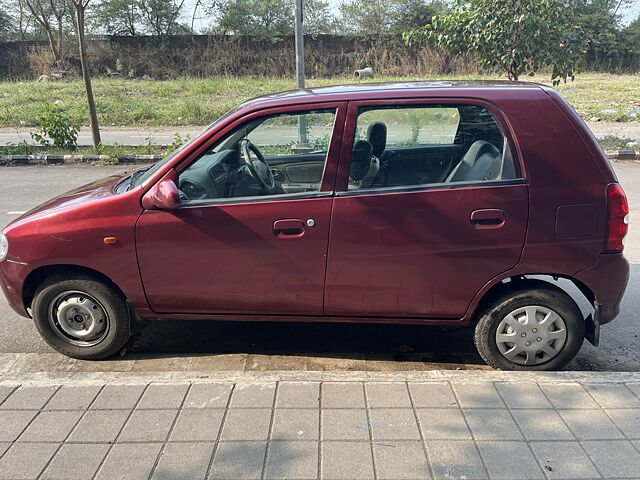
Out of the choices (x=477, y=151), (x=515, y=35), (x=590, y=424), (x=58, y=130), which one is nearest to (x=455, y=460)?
(x=590, y=424)

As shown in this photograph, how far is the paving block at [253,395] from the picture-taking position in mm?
2961

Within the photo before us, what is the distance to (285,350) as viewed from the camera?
13.2 feet

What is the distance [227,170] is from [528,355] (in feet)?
7.57

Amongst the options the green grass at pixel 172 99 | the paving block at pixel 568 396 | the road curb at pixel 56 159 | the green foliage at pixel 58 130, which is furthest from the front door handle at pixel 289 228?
the green grass at pixel 172 99

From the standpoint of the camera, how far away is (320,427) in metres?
2.78

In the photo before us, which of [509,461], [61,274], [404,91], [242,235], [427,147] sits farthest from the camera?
[427,147]

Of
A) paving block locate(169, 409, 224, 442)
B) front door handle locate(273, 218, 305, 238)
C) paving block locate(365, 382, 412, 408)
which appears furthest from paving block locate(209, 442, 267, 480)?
→ front door handle locate(273, 218, 305, 238)

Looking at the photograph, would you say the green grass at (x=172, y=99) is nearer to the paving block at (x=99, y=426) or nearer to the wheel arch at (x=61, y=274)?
the wheel arch at (x=61, y=274)

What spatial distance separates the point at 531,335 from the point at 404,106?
167 cm

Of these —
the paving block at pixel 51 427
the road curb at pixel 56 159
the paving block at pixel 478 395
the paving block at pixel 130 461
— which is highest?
the paving block at pixel 478 395

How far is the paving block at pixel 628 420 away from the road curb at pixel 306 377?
279 millimetres

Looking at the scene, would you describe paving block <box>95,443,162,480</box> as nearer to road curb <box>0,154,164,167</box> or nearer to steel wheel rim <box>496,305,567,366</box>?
steel wheel rim <box>496,305,567,366</box>

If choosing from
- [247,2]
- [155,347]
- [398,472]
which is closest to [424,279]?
[398,472]

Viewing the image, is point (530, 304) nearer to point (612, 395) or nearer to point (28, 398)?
point (612, 395)
